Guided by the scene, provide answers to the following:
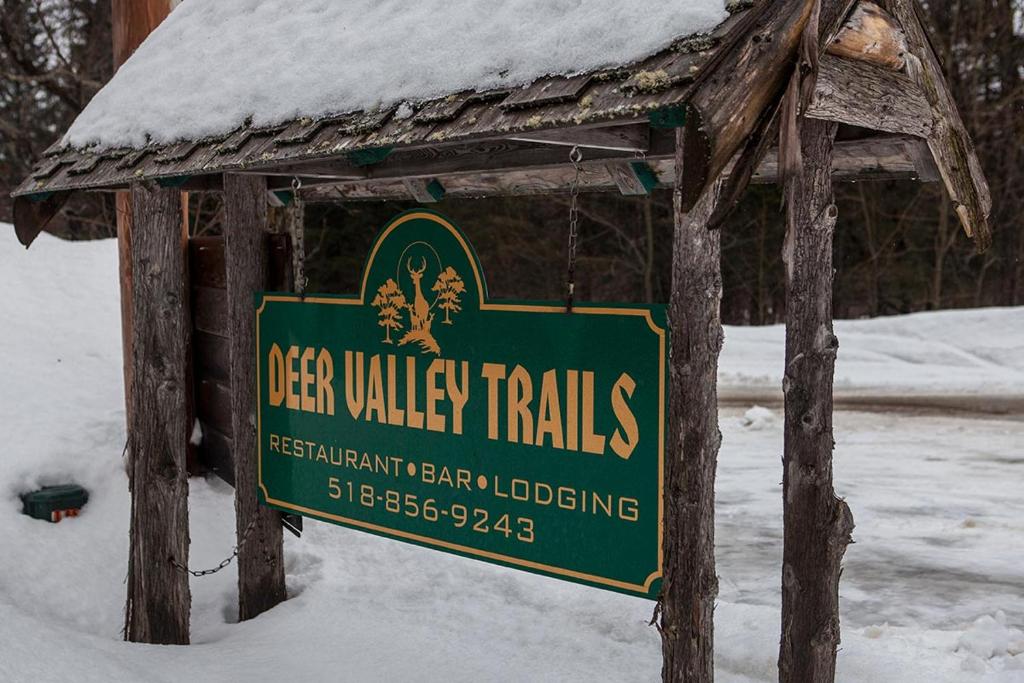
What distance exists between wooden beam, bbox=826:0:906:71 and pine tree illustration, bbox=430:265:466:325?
1.68 meters

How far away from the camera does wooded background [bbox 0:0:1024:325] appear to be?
69.4 ft

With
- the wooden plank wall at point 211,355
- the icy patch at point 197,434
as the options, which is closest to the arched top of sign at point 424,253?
the wooden plank wall at point 211,355

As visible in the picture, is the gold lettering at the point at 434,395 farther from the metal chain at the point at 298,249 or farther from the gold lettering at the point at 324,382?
the metal chain at the point at 298,249

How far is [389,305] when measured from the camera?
4.32 meters

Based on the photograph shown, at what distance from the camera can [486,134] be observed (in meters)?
3.05

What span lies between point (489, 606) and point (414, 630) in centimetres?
60

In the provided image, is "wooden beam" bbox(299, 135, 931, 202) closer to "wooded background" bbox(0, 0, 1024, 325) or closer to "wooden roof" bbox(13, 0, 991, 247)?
"wooden roof" bbox(13, 0, 991, 247)

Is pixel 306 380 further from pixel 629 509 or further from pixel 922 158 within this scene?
pixel 922 158

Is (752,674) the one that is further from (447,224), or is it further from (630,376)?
(447,224)

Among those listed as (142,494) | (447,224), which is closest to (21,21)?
(142,494)

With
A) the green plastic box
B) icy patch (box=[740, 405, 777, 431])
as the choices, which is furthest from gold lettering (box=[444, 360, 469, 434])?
icy patch (box=[740, 405, 777, 431])

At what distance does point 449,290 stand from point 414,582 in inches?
103

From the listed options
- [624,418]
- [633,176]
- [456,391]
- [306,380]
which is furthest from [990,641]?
[306,380]

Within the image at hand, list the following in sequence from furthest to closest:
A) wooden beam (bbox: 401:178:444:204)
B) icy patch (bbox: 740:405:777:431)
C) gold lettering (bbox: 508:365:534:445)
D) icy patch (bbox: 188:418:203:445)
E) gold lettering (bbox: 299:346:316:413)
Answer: icy patch (bbox: 740:405:777:431) → icy patch (bbox: 188:418:203:445) → wooden beam (bbox: 401:178:444:204) → gold lettering (bbox: 299:346:316:413) → gold lettering (bbox: 508:365:534:445)
